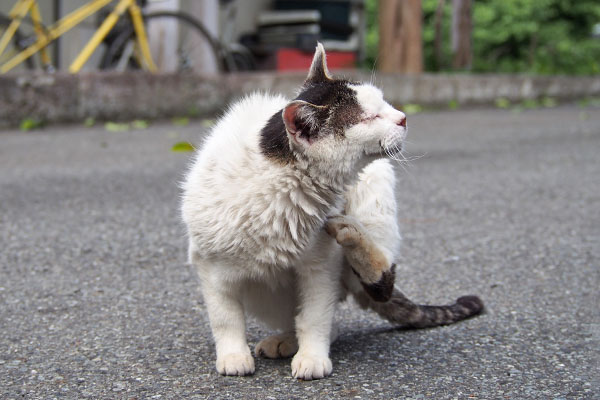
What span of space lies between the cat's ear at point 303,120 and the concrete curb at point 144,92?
4.41 meters

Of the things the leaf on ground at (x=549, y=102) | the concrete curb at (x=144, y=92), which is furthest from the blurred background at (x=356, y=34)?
the leaf on ground at (x=549, y=102)

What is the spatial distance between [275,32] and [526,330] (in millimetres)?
9723

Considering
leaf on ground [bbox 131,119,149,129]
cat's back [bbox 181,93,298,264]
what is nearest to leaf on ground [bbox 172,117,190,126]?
leaf on ground [bbox 131,119,149,129]

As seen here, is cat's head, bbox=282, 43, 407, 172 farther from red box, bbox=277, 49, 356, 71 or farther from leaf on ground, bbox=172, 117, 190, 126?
red box, bbox=277, 49, 356, 71

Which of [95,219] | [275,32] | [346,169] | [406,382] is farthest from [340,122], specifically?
[275,32]

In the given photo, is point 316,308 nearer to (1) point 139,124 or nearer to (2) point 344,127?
(2) point 344,127

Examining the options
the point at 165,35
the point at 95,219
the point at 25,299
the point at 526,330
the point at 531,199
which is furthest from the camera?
the point at 165,35

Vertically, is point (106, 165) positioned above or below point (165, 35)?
below

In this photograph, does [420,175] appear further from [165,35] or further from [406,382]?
[165,35]

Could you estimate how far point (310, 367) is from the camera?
2.29 metres

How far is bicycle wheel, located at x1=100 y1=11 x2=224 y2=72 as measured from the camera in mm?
8641

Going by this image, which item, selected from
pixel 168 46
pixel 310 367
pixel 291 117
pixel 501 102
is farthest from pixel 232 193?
pixel 501 102

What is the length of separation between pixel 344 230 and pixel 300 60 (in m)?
9.83

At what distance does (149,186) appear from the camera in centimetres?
526
